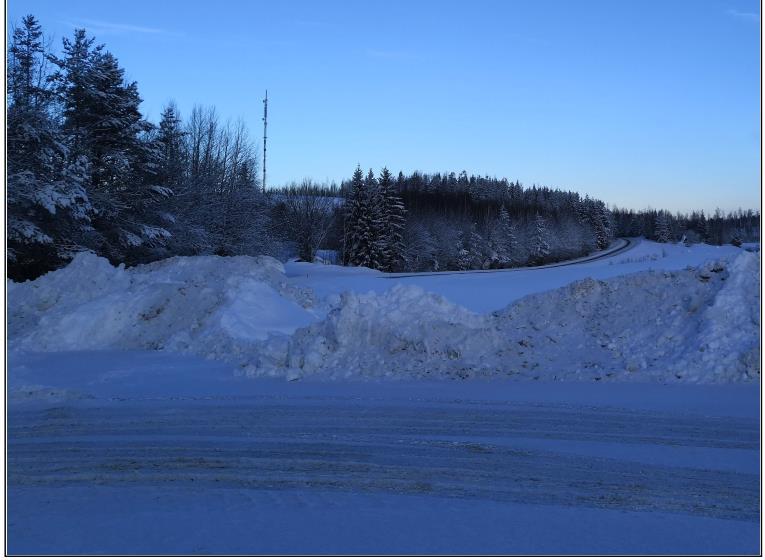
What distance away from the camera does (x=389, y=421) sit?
7.99 m

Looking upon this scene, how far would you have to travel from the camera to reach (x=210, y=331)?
1323 centimetres

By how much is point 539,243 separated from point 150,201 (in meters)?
64.8

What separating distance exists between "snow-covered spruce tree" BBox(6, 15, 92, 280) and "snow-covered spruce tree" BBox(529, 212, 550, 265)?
212 ft

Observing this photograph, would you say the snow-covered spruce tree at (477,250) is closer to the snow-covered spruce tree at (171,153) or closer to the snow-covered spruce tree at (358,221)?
the snow-covered spruce tree at (358,221)

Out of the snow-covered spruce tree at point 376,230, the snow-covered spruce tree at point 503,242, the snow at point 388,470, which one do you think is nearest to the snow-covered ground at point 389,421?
the snow at point 388,470

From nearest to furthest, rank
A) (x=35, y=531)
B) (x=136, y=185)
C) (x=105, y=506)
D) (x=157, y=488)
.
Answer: (x=35, y=531) < (x=105, y=506) < (x=157, y=488) < (x=136, y=185)

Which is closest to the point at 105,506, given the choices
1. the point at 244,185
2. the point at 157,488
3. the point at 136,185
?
the point at 157,488

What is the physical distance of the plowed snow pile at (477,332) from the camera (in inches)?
408

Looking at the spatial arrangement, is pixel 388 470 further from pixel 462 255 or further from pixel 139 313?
pixel 462 255

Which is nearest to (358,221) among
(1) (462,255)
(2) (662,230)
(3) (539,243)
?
(1) (462,255)

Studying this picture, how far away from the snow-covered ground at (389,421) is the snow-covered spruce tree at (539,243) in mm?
71274

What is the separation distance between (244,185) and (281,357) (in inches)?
1319

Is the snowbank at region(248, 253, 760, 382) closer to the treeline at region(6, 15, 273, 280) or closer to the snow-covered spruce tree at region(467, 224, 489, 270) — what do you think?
the treeline at region(6, 15, 273, 280)

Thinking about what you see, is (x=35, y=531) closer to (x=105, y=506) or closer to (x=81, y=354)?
(x=105, y=506)
